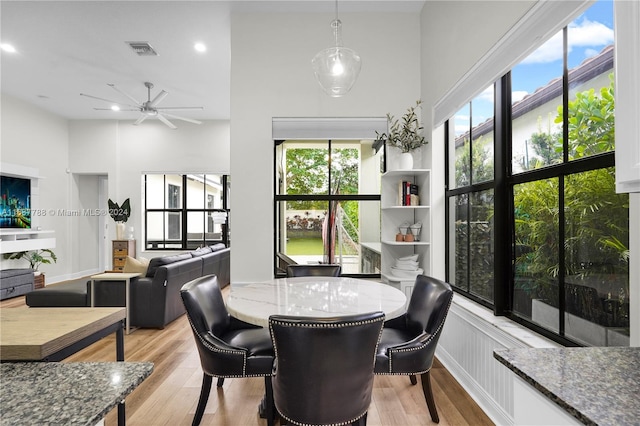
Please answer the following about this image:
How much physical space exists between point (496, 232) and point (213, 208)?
20.7 feet

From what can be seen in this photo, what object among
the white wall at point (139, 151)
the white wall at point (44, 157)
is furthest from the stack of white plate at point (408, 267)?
the white wall at point (44, 157)

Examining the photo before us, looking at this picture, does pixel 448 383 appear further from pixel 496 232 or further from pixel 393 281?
pixel 496 232

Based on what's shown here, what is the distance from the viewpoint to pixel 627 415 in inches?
26.3

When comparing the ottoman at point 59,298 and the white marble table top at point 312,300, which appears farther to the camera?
the ottoman at point 59,298

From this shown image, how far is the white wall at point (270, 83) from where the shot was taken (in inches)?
134

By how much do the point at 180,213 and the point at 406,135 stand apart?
578cm

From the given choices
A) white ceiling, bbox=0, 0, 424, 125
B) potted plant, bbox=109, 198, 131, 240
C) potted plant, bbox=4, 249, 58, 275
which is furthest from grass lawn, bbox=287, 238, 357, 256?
potted plant, bbox=4, 249, 58, 275

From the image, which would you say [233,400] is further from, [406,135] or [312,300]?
[406,135]

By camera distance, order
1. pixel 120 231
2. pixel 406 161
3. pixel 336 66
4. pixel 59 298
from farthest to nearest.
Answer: pixel 120 231
pixel 59 298
pixel 406 161
pixel 336 66

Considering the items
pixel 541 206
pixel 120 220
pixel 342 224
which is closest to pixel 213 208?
pixel 120 220

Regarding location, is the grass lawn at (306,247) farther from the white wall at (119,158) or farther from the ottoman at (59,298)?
the white wall at (119,158)

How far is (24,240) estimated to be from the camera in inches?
225

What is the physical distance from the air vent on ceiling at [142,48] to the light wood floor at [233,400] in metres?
3.50

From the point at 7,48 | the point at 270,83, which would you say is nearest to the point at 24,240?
the point at 7,48
